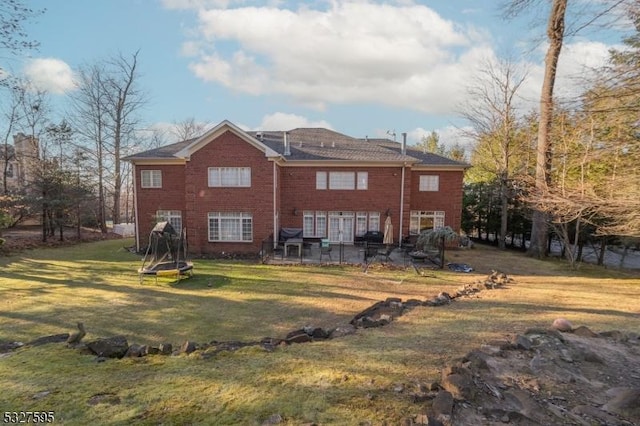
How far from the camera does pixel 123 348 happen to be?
5074 millimetres

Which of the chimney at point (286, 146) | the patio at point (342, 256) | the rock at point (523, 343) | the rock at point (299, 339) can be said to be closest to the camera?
the rock at point (523, 343)

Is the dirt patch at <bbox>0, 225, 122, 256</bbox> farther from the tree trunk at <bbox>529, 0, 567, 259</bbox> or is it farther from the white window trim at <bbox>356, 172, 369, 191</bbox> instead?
the tree trunk at <bbox>529, 0, 567, 259</bbox>

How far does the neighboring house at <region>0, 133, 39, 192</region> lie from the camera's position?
27328mm

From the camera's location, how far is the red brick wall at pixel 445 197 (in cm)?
2012

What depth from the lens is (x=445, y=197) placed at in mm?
20281

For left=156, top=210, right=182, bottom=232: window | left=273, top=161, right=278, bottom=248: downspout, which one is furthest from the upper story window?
left=156, top=210, right=182, bottom=232: window

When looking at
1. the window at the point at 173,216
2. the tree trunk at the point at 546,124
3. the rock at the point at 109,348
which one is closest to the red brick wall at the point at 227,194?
the window at the point at 173,216

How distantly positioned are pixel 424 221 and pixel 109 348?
18347mm

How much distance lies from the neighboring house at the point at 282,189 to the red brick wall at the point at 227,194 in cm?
5

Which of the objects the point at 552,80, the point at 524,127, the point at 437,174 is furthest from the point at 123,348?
the point at 524,127

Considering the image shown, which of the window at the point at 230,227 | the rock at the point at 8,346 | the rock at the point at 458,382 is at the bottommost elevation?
the rock at the point at 8,346

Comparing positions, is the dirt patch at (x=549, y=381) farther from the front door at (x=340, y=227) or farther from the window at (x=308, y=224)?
the window at (x=308, y=224)


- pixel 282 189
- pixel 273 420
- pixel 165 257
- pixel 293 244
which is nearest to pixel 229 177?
pixel 282 189

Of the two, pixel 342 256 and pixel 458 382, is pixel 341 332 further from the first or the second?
pixel 342 256
